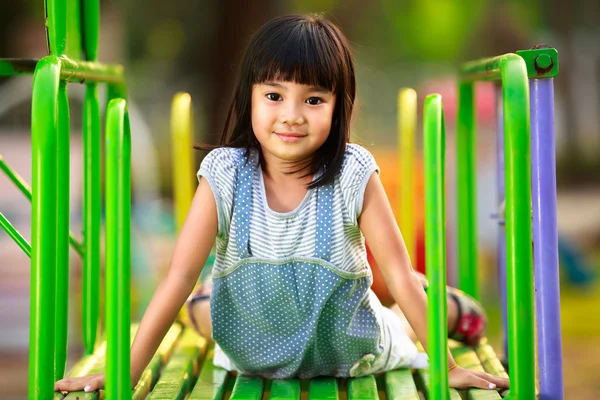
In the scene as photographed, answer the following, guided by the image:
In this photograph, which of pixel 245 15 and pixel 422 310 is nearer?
pixel 422 310

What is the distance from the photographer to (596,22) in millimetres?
8266

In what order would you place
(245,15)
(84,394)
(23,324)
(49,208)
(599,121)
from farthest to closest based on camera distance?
(599,121) < (23,324) < (245,15) < (84,394) < (49,208)

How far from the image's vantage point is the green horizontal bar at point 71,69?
7.09 ft

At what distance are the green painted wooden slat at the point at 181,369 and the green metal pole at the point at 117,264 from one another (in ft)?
1.30

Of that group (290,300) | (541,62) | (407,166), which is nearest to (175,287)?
(290,300)

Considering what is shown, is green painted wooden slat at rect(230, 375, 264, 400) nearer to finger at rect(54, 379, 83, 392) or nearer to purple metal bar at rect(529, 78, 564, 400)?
finger at rect(54, 379, 83, 392)

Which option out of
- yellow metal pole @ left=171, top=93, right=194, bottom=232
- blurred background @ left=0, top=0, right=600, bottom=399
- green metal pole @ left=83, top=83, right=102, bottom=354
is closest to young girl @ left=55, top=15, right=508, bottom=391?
green metal pole @ left=83, top=83, right=102, bottom=354

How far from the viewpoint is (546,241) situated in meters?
2.06

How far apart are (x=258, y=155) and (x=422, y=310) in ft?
1.85

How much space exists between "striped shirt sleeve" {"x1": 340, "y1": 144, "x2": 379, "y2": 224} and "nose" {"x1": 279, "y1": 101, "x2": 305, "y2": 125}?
0.18 meters

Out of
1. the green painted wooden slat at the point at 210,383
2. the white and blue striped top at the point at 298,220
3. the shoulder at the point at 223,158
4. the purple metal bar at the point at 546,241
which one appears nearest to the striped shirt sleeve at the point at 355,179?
the white and blue striped top at the point at 298,220

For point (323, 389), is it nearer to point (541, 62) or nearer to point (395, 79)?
point (541, 62)

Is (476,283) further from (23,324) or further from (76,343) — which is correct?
(76,343)

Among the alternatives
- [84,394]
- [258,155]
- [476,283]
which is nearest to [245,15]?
[476,283]
